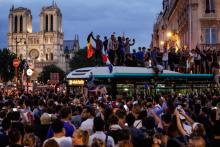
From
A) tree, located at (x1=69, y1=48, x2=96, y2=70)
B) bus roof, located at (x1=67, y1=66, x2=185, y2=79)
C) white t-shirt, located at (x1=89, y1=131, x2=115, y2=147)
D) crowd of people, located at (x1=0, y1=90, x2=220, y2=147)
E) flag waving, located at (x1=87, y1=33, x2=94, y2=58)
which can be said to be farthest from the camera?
tree, located at (x1=69, y1=48, x2=96, y2=70)

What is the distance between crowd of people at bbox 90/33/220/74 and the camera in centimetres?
2700

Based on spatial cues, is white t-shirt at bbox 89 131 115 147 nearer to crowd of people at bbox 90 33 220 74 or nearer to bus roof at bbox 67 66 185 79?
bus roof at bbox 67 66 185 79

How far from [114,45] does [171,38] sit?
36.3 meters

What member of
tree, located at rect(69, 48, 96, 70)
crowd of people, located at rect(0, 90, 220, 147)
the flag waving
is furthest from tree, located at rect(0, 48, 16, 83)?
crowd of people, located at rect(0, 90, 220, 147)

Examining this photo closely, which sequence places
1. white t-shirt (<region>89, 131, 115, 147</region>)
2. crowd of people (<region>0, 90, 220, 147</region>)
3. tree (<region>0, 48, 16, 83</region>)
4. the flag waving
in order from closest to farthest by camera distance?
crowd of people (<region>0, 90, 220, 147</region>) → white t-shirt (<region>89, 131, 115, 147</region>) → the flag waving → tree (<region>0, 48, 16, 83</region>)

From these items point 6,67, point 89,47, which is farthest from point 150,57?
point 6,67

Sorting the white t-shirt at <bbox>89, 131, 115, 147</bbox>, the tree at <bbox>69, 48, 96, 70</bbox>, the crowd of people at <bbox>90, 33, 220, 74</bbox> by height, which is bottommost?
the white t-shirt at <bbox>89, 131, 115, 147</bbox>

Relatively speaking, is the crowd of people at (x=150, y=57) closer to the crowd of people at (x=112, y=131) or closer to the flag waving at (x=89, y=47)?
the flag waving at (x=89, y=47)

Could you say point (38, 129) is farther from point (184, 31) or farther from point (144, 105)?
point (184, 31)

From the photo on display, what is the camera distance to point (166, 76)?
2572 centimetres

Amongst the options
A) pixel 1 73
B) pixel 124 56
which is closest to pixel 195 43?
pixel 124 56

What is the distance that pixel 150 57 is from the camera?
94.8 feet

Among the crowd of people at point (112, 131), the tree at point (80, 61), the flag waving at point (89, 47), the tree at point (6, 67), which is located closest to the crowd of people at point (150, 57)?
the flag waving at point (89, 47)

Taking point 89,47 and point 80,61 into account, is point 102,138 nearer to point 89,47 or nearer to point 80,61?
point 89,47
